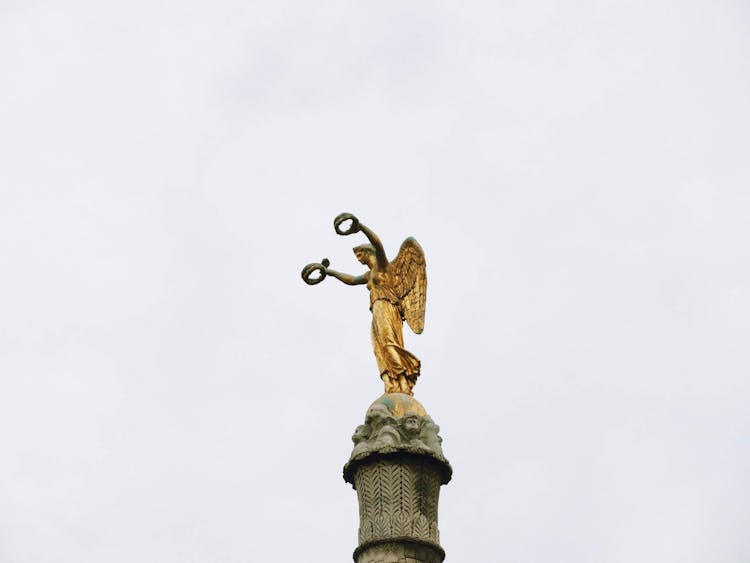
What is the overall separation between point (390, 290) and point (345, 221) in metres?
1.09

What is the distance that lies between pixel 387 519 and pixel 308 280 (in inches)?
161

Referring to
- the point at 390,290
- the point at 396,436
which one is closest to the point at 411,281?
the point at 390,290

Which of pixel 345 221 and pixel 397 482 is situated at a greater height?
pixel 345 221

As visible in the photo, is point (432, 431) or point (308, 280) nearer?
point (432, 431)

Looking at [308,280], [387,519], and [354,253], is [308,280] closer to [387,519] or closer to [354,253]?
[354,253]

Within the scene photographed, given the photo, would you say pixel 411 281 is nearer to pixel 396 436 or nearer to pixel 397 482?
pixel 396 436

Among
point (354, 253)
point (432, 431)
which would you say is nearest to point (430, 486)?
point (432, 431)

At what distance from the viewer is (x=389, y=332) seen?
15258 mm

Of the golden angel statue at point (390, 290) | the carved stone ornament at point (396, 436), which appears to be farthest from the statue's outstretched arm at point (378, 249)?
the carved stone ornament at point (396, 436)

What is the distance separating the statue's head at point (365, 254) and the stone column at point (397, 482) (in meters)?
2.29

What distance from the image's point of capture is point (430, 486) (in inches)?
545

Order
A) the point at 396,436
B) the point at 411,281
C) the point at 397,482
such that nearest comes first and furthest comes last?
the point at 397,482 < the point at 396,436 < the point at 411,281

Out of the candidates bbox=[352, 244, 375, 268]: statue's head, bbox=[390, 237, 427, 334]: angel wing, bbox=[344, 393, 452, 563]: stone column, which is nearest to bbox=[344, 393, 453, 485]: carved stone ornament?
bbox=[344, 393, 452, 563]: stone column

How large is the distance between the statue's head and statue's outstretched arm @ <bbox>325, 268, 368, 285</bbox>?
0.62 feet
